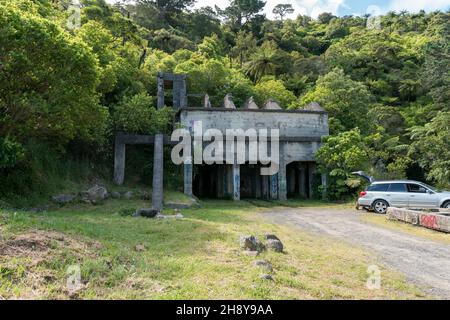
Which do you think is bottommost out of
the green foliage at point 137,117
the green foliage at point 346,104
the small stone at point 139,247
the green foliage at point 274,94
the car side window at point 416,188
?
the small stone at point 139,247

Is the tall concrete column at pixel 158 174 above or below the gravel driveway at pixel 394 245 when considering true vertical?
above

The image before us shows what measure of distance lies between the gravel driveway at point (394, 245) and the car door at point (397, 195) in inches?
55.5

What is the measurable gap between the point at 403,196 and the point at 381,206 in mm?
1011

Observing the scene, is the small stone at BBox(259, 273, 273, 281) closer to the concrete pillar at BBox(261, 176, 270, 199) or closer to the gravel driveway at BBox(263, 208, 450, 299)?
the gravel driveway at BBox(263, 208, 450, 299)

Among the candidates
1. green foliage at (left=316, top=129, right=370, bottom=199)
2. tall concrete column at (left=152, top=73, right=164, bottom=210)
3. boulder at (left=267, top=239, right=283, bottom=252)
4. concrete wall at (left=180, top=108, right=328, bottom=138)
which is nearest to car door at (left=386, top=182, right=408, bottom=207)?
green foliage at (left=316, top=129, right=370, bottom=199)

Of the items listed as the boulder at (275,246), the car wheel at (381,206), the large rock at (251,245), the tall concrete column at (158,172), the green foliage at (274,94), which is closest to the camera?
the large rock at (251,245)

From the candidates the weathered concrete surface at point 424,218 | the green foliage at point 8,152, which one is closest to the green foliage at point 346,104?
the weathered concrete surface at point 424,218

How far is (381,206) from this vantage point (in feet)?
55.0

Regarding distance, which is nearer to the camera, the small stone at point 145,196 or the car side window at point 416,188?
the car side window at point 416,188

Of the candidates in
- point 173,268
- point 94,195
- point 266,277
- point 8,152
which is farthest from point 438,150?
point 8,152

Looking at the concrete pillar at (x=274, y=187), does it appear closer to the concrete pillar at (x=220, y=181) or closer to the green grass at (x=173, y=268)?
the concrete pillar at (x=220, y=181)

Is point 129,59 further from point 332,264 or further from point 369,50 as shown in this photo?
point 369,50

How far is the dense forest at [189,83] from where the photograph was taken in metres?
14.0
